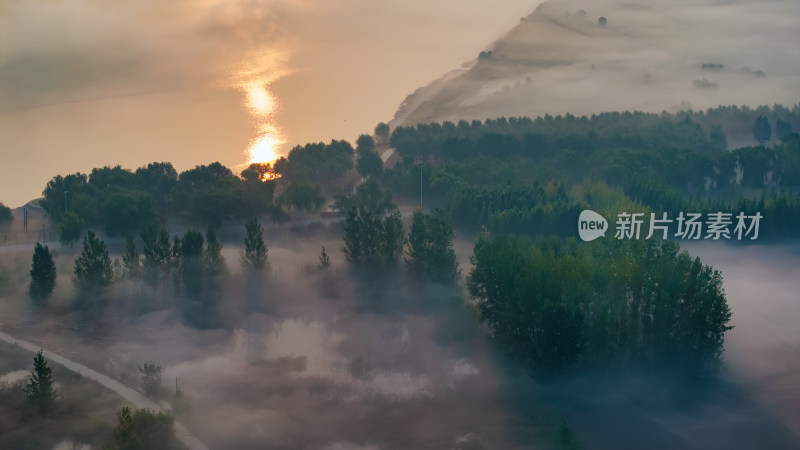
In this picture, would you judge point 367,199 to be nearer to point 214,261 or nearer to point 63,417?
point 214,261

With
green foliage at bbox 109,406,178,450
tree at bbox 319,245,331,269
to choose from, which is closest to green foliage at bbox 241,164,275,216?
tree at bbox 319,245,331,269

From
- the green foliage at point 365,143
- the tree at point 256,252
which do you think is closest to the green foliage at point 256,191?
the tree at point 256,252

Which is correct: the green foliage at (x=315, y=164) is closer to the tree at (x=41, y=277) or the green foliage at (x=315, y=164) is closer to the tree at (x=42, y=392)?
the tree at (x=41, y=277)

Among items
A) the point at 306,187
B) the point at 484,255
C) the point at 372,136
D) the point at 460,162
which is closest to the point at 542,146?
the point at 460,162

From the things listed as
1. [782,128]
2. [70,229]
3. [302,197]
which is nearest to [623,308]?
[302,197]

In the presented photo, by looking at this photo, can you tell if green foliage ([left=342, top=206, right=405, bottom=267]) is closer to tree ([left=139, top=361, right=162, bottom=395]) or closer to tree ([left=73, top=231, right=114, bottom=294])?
tree ([left=73, top=231, right=114, bottom=294])
